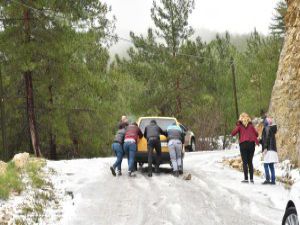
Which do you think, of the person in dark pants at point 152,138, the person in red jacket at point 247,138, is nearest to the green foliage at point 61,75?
the person in dark pants at point 152,138

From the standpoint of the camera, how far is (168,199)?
1101cm

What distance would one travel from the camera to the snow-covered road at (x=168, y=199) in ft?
29.9

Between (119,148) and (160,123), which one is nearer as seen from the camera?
(119,148)

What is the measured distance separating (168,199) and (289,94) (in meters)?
8.27

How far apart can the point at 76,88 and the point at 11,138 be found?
16.5ft

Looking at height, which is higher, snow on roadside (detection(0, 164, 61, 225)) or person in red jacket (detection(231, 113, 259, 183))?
person in red jacket (detection(231, 113, 259, 183))

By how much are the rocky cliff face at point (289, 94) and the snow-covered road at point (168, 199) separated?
1.98 metres

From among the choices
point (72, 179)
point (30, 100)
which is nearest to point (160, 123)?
point (72, 179)

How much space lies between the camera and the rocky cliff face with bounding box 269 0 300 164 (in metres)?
16.4

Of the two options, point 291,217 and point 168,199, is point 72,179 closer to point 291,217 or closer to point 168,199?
point 168,199

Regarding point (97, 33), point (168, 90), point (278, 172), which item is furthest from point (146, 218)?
point (168, 90)

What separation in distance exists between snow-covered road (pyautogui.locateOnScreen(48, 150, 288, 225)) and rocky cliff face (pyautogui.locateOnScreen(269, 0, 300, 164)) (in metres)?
1.98

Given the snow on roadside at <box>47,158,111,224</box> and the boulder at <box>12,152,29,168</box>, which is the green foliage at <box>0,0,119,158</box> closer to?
the snow on roadside at <box>47,158,111,224</box>

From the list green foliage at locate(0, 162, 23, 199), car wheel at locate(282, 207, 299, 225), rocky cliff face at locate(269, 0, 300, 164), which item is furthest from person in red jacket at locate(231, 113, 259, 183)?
car wheel at locate(282, 207, 299, 225)
